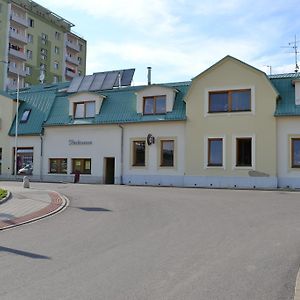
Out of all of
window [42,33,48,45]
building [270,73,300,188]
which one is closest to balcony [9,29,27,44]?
window [42,33,48,45]

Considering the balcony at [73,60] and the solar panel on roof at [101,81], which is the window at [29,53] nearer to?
the balcony at [73,60]

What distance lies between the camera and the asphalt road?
606 centimetres

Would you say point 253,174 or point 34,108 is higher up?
point 34,108

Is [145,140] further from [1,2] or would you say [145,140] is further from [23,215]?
[1,2]

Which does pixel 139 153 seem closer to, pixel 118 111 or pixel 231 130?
pixel 118 111

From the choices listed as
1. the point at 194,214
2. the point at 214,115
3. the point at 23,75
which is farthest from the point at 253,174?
the point at 23,75

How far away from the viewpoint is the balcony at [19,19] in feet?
234

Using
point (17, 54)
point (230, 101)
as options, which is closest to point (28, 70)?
point (17, 54)

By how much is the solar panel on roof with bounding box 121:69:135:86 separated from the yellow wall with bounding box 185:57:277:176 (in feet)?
24.9

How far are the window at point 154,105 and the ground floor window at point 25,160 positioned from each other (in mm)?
10207

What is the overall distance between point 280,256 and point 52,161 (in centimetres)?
2787

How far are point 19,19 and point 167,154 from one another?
5260 cm

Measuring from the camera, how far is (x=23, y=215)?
1368 centimetres

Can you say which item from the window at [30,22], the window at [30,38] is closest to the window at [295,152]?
the window at [30,38]
